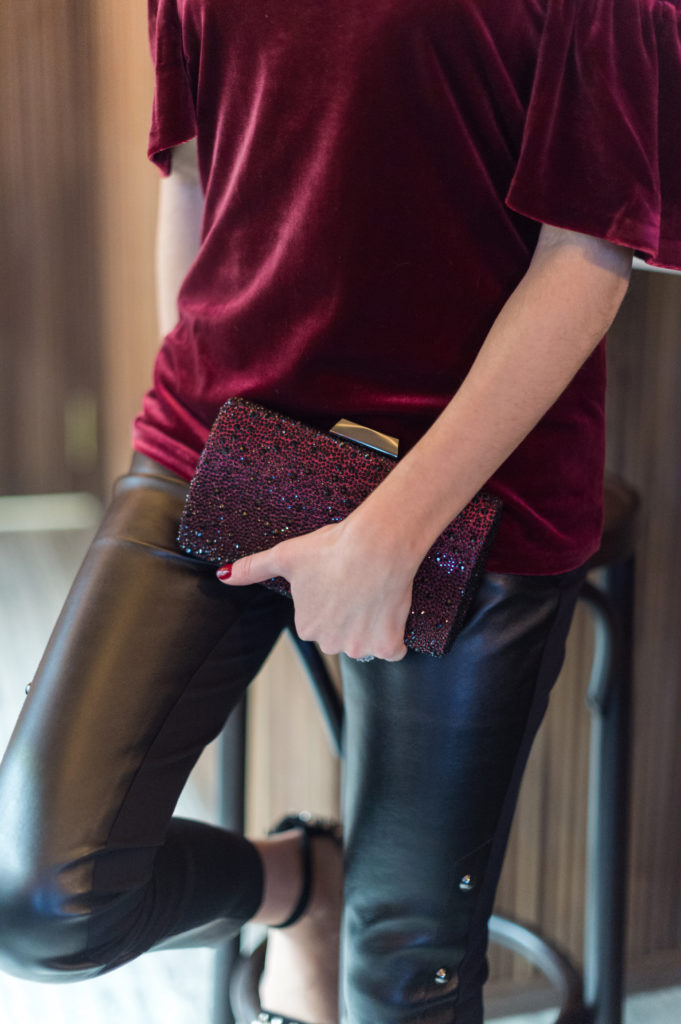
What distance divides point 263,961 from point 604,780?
14.4 inches

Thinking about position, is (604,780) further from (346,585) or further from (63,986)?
(63,986)

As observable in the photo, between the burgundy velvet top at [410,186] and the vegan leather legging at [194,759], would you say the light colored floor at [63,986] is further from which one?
the burgundy velvet top at [410,186]

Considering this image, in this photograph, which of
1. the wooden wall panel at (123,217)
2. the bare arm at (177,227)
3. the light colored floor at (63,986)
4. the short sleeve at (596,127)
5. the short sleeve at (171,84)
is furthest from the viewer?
the wooden wall panel at (123,217)

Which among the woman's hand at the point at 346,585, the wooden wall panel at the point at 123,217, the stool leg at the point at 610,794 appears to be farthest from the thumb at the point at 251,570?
the wooden wall panel at the point at 123,217

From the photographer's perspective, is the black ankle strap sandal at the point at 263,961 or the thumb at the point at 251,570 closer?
the thumb at the point at 251,570

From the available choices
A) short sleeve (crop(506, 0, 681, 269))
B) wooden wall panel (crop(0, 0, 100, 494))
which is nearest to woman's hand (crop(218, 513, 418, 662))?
short sleeve (crop(506, 0, 681, 269))

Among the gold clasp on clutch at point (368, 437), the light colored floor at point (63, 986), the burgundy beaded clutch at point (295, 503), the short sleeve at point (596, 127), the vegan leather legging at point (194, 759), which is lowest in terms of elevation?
the light colored floor at point (63, 986)

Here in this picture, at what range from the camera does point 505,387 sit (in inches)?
22.9

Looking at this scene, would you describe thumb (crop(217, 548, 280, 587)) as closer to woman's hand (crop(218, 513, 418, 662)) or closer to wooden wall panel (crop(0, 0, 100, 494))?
Result: woman's hand (crop(218, 513, 418, 662))

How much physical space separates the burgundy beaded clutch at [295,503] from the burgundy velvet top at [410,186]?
0.03 m

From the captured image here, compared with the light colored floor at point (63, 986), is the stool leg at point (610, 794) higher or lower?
higher

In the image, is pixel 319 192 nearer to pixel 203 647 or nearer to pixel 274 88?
pixel 274 88

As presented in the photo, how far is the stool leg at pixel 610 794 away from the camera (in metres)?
0.91

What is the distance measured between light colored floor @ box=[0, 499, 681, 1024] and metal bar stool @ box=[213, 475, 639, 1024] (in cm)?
25
